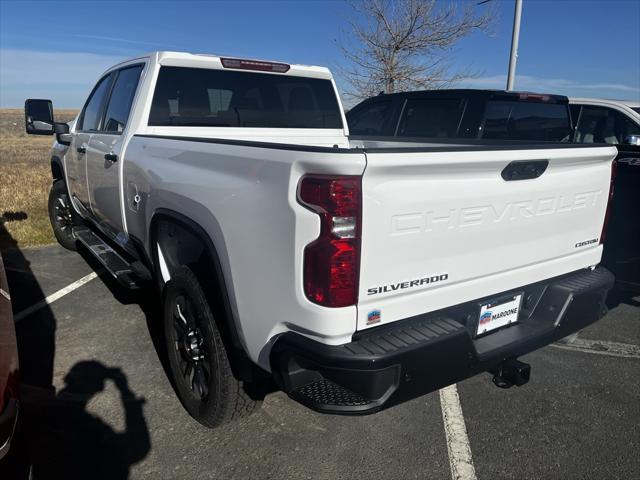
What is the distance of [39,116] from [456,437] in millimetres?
5056

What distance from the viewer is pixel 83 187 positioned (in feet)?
15.9

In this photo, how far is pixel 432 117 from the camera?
591 centimetres

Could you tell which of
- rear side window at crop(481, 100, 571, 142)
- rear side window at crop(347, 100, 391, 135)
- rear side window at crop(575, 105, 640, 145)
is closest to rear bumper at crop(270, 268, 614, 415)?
rear side window at crop(481, 100, 571, 142)

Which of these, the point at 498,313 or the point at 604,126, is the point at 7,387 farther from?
the point at 604,126

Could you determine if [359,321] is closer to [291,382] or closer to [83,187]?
[291,382]

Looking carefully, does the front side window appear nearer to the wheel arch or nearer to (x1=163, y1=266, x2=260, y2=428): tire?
the wheel arch

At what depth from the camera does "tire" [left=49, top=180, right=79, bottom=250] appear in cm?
609

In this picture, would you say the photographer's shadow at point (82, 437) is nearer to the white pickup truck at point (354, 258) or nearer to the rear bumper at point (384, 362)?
the white pickup truck at point (354, 258)

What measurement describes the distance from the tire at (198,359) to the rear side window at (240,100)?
1509mm

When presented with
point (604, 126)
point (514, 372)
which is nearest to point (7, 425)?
point (514, 372)

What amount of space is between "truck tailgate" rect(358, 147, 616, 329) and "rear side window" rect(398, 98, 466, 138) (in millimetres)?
2903

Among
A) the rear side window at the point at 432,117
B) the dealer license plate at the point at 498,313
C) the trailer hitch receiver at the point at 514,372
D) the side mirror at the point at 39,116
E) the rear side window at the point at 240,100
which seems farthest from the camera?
the rear side window at the point at 432,117

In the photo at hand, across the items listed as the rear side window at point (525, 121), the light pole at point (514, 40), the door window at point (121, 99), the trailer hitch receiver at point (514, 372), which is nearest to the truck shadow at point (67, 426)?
the door window at point (121, 99)

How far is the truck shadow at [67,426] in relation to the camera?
244 cm
